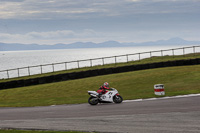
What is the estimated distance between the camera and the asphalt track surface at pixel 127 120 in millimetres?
11230

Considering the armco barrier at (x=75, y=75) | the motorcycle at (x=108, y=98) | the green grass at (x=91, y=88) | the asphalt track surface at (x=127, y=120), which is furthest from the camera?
the armco barrier at (x=75, y=75)

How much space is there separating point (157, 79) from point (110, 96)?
11.1 m

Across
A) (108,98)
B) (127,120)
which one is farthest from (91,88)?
(127,120)

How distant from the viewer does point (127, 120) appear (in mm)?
12969

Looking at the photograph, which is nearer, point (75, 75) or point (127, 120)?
point (127, 120)

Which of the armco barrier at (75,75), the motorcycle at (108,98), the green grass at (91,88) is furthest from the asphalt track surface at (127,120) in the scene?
the armco barrier at (75,75)

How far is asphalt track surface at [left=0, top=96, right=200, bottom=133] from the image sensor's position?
36.8 ft

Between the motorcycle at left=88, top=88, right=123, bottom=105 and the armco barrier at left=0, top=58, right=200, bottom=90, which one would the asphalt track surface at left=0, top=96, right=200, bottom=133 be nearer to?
the motorcycle at left=88, top=88, right=123, bottom=105

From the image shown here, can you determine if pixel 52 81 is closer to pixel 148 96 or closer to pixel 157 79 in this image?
pixel 157 79

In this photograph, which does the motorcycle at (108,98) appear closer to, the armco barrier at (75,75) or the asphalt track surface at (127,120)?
the asphalt track surface at (127,120)

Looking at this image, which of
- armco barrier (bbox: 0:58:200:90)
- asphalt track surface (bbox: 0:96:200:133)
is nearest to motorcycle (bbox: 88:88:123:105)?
asphalt track surface (bbox: 0:96:200:133)

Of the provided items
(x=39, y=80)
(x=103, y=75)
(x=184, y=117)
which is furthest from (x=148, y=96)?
(x=39, y=80)

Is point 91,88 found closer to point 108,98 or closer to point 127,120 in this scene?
point 108,98

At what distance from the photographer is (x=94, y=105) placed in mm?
19109
